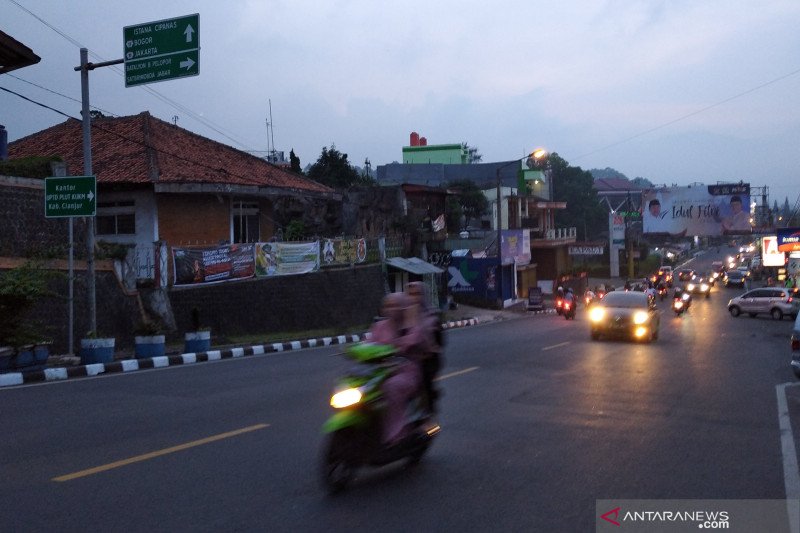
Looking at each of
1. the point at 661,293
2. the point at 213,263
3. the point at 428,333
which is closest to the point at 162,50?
the point at 213,263

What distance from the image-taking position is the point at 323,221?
1588 inches

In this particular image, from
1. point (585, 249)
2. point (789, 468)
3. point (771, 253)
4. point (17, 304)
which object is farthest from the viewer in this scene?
point (585, 249)

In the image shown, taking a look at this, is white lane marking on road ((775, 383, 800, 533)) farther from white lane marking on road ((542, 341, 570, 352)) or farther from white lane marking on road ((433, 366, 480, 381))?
white lane marking on road ((542, 341, 570, 352))

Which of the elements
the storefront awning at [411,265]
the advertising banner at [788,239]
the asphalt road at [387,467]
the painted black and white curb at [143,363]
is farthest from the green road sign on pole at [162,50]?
the advertising banner at [788,239]

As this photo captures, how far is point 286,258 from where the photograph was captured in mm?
28156

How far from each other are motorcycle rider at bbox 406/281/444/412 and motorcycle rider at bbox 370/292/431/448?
0.07 meters

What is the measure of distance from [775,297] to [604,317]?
2193 centimetres

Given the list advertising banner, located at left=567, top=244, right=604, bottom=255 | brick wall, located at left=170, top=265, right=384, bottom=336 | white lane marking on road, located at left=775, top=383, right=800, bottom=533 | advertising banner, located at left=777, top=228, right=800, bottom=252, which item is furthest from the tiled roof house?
advertising banner, located at left=567, top=244, right=604, bottom=255

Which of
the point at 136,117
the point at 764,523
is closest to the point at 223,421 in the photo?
the point at 764,523

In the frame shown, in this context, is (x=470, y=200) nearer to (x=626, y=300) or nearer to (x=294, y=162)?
(x=294, y=162)

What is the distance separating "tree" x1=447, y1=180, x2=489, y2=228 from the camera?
2232 inches

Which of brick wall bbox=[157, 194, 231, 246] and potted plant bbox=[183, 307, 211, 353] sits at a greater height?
brick wall bbox=[157, 194, 231, 246]

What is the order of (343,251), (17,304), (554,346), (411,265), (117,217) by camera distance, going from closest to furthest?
(17,304), (554,346), (117,217), (343,251), (411,265)

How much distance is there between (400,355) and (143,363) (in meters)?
11.1
